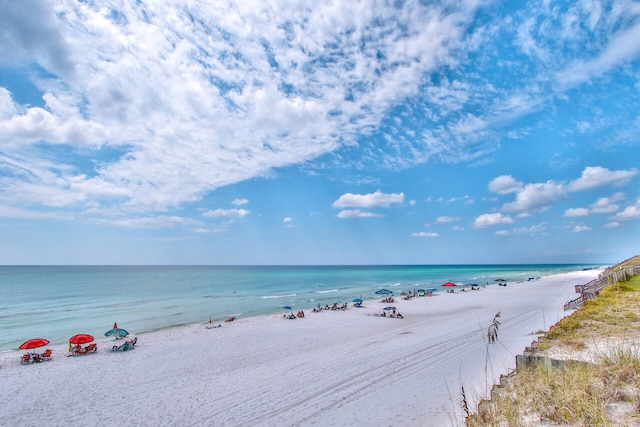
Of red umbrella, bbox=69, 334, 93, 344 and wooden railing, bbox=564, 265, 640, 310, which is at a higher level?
wooden railing, bbox=564, 265, 640, 310

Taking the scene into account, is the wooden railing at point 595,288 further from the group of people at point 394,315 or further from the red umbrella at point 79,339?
the red umbrella at point 79,339

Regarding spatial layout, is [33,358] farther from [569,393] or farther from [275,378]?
[569,393]

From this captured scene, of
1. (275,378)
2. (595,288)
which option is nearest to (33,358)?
(275,378)

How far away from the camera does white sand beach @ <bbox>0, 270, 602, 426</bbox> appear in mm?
9547

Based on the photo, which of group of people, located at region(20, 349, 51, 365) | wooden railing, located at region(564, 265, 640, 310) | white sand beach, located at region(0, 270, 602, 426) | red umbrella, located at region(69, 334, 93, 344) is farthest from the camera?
wooden railing, located at region(564, 265, 640, 310)

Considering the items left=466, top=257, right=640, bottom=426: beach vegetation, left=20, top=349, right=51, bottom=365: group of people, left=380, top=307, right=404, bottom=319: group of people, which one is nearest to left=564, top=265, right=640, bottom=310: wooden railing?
left=380, top=307, right=404, bottom=319: group of people

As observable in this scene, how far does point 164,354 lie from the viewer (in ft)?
58.5

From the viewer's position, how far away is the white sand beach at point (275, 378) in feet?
31.3

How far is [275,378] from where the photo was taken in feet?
41.3

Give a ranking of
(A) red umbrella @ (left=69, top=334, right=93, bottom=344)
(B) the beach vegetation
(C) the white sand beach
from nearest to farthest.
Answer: (B) the beach vegetation
(C) the white sand beach
(A) red umbrella @ (left=69, top=334, right=93, bottom=344)

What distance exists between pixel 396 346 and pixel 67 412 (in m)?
13.6

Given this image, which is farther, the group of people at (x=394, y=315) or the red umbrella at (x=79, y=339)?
the group of people at (x=394, y=315)

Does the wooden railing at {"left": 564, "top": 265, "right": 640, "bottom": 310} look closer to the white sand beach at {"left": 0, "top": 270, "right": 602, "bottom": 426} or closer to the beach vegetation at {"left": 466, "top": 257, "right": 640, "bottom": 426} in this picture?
the white sand beach at {"left": 0, "top": 270, "right": 602, "bottom": 426}

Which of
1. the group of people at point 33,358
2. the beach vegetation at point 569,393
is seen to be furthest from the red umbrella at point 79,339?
the beach vegetation at point 569,393
